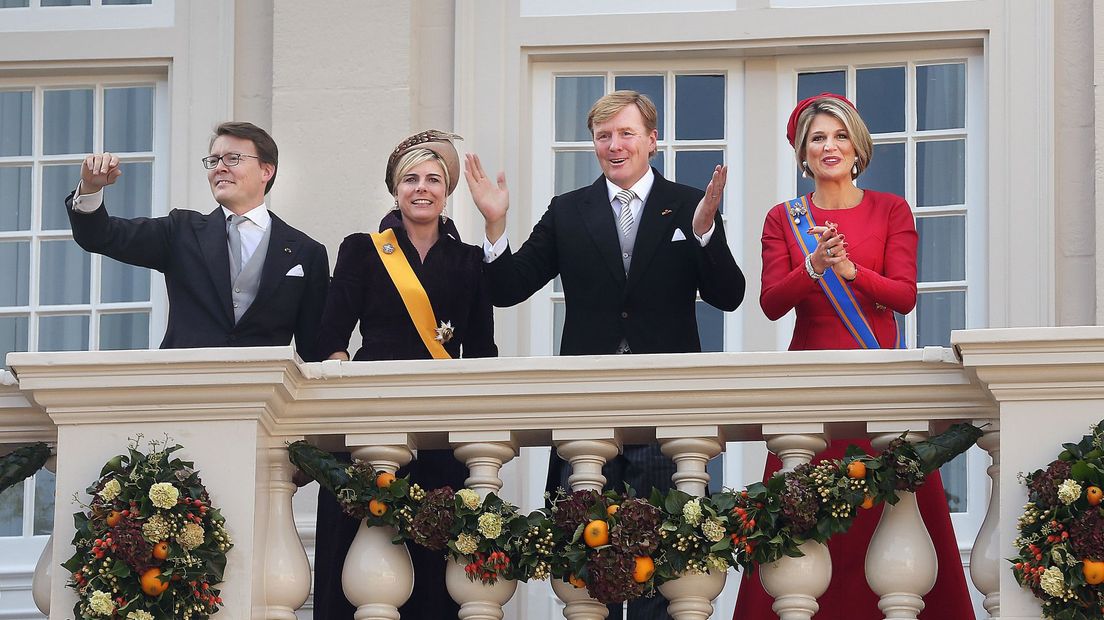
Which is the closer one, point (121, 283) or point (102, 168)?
point (102, 168)

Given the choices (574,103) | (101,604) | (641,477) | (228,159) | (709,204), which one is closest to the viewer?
(101,604)

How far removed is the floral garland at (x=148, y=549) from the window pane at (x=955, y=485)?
3.52 meters

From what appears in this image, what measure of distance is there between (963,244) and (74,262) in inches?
138

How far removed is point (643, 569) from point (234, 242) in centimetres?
209

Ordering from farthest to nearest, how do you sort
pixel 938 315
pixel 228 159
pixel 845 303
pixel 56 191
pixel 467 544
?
pixel 56 191, pixel 938 315, pixel 228 159, pixel 845 303, pixel 467 544

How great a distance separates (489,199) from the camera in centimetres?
621

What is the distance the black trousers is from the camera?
547 centimetres

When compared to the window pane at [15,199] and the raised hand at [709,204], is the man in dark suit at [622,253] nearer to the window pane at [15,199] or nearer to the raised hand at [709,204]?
the raised hand at [709,204]

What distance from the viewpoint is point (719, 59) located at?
8.18 m

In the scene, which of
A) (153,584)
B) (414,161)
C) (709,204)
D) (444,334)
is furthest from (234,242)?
(153,584)

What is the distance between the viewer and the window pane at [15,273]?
8.30 meters

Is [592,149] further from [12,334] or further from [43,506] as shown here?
[43,506]

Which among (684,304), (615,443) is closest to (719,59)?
(684,304)

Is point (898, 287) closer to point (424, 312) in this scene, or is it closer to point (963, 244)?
point (424, 312)
